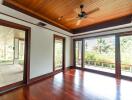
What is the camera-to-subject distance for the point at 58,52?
617 cm

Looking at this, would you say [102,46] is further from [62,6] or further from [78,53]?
[62,6]

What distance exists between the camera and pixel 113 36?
5.34 m

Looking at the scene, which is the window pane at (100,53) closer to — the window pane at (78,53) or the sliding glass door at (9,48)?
the window pane at (78,53)

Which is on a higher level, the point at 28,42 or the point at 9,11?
the point at 9,11

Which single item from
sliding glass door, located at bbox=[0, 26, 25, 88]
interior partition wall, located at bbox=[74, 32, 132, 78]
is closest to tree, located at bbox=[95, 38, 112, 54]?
interior partition wall, located at bbox=[74, 32, 132, 78]

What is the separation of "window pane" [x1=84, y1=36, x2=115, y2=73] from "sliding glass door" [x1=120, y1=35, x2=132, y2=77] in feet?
1.68

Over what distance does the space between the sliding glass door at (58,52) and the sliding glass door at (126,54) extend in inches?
130

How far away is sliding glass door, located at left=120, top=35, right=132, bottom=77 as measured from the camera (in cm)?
478

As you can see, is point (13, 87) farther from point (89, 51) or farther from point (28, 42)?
point (89, 51)

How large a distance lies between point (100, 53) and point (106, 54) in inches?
17.2

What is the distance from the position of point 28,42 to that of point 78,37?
3.79 meters

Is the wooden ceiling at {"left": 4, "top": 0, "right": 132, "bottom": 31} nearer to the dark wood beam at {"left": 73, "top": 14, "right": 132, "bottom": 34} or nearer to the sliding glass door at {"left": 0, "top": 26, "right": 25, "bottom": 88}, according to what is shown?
the dark wood beam at {"left": 73, "top": 14, "right": 132, "bottom": 34}

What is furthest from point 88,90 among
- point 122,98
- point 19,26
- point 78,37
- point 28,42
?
point 78,37

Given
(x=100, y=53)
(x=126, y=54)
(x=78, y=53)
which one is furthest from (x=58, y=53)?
(x=126, y=54)
